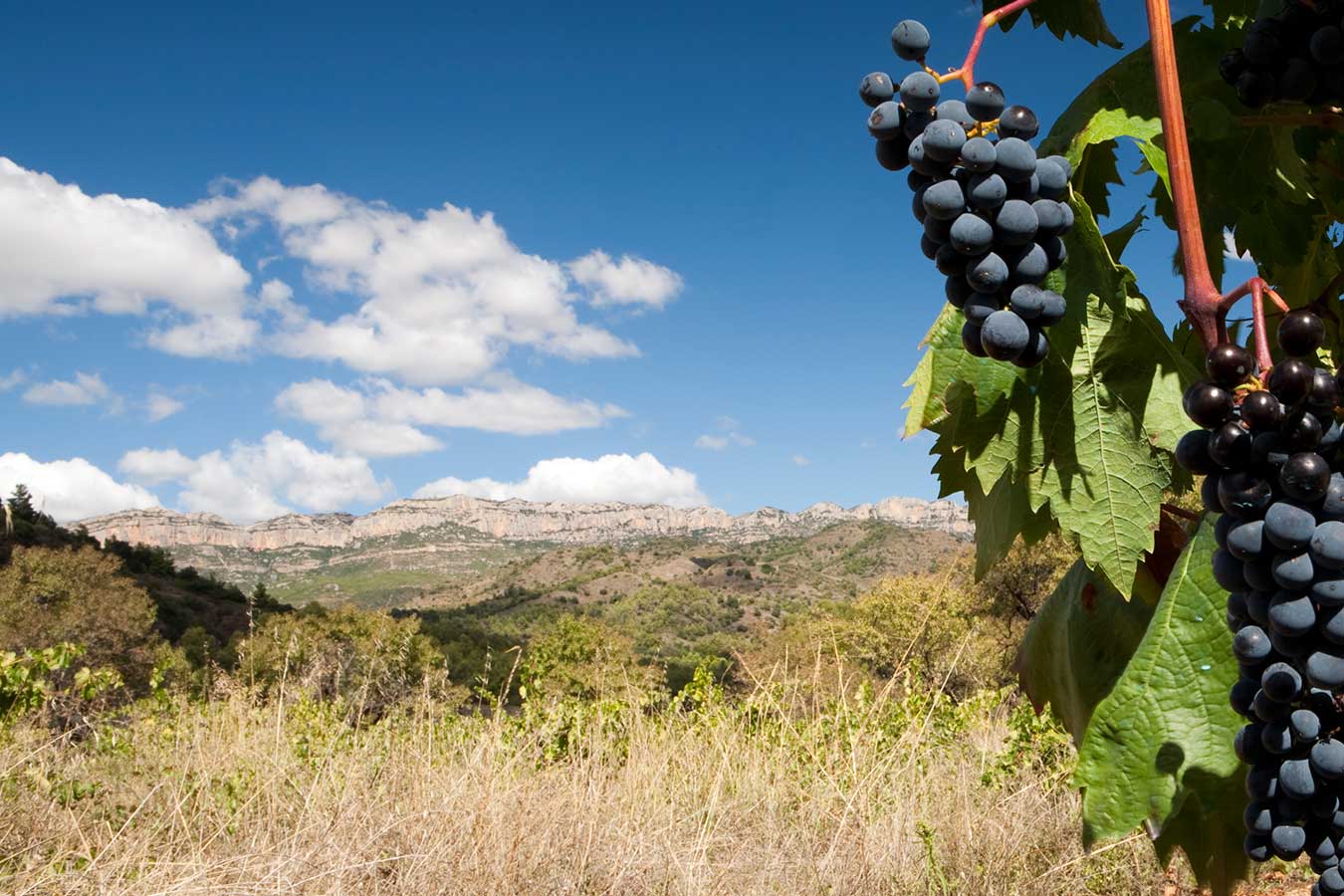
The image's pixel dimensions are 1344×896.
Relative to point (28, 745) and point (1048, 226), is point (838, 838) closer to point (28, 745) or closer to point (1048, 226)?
point (1048, 226)

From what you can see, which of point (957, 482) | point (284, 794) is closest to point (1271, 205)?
point (957, 482)

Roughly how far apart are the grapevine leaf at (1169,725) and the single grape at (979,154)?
514 millimetres

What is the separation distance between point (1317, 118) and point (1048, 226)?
0.49 meters

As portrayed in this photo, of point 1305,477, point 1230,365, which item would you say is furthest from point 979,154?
point 1305,477

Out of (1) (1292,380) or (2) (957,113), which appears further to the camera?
(2) (957,113)

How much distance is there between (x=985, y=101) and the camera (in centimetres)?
98

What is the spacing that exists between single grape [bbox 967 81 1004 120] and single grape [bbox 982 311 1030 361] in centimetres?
21

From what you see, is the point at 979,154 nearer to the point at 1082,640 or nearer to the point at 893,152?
the point at 893,152

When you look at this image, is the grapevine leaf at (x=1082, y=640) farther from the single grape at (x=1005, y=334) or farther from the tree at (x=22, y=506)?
the tree at (x=22, y=506)

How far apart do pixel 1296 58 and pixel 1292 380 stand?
1.74 ft

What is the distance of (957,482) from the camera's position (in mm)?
1559

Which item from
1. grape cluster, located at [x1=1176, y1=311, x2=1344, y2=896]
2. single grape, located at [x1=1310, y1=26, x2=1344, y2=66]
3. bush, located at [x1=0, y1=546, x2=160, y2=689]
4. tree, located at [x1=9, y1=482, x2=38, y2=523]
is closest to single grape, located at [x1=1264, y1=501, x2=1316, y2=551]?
grape cluster, located at [x1=1176, y1=311, x2=1344, y2=896]

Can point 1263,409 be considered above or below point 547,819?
above

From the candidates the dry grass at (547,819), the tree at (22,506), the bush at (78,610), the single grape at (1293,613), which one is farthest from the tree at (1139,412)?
the tree at (22,506)
